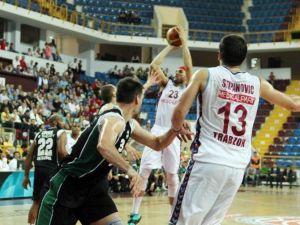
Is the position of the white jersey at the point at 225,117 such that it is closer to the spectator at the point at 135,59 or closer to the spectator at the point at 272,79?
the spectator at the point at 272,79

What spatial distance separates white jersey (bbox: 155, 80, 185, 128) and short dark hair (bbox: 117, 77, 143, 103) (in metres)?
3.59

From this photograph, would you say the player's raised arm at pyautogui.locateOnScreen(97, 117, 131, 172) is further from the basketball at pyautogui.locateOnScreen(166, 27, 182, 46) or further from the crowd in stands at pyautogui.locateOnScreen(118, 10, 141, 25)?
the crowd in stands at pyautogui.locateOnScreen(118, 10, 141, 25)

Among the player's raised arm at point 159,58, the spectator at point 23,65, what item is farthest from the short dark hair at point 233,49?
the spectator at point 23,65

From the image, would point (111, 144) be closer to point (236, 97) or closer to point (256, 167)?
point (236, 97)

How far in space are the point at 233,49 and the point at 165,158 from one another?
4.14 metres

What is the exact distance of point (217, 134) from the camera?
4.16 m

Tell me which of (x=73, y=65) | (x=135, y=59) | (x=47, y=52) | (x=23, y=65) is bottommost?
(x=23, y=65)

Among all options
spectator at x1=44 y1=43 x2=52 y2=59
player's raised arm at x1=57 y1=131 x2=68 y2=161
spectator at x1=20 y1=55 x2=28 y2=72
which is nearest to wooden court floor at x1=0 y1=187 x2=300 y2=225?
player's raised arm at x1=57 y1=131 x2=68 y2=161

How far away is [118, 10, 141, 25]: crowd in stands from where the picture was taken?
31.0 meters

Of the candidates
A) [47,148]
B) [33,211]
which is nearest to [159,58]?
[47,148]

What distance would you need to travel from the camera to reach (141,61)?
1320 inches

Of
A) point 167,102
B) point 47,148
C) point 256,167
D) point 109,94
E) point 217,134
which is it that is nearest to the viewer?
point 217,134

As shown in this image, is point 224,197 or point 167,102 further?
point 167,102

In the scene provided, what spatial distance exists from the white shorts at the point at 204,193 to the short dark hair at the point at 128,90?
76cm
